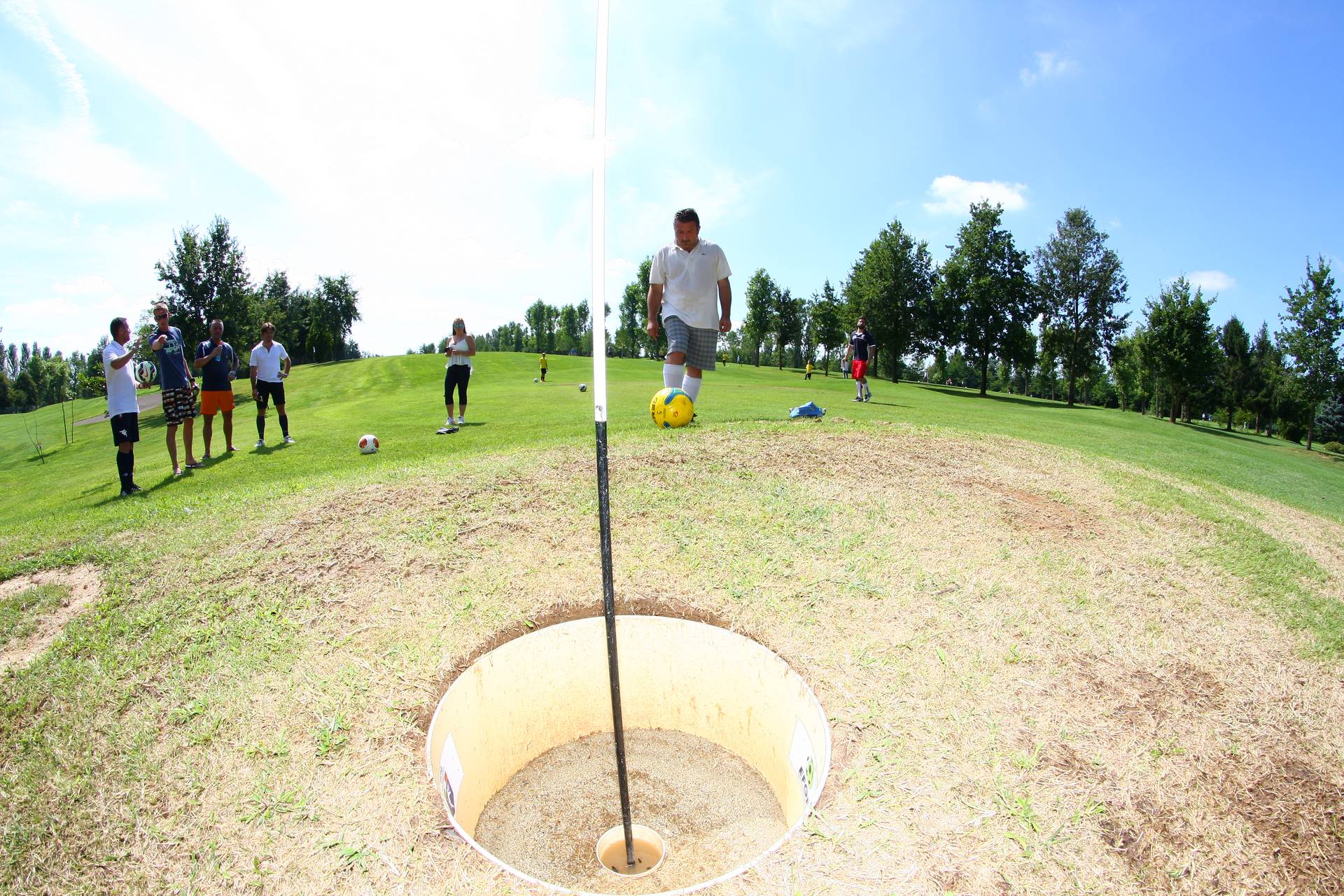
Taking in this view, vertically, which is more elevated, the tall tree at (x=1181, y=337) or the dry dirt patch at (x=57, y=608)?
the tall tree at (x=1181, y=337)

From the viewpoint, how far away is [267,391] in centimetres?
1098

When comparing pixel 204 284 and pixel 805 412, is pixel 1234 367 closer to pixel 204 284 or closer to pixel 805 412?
pixel 805 412

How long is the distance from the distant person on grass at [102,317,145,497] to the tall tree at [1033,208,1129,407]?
4887cm

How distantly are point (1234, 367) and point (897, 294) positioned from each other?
111 ft

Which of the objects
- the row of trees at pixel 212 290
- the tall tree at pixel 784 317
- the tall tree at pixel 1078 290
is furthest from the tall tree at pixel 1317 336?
the row of trees at pixel 212 290

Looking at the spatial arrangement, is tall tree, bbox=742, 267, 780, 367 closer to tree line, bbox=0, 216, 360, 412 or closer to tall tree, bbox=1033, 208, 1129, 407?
tall tree, bbox=1033, 208, 1129, 407

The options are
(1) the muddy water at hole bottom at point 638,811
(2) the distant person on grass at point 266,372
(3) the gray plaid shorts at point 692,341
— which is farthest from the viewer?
(2) the distant person on grass at point 266,372

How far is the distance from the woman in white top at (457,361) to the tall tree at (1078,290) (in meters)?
44.1

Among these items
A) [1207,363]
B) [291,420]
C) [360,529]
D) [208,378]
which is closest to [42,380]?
[291,420]

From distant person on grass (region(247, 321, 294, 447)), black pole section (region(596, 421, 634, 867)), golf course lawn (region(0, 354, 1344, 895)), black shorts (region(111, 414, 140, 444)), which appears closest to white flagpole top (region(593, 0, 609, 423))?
black pole section (region(596, 421, 634, 867))

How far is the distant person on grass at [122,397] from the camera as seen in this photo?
25.6ft

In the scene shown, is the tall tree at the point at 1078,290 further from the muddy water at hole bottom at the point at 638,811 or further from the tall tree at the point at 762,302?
the muddy water at hole bottom at the point at 638,811

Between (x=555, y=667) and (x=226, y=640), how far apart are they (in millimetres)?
2123

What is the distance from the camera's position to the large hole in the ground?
3.82m
